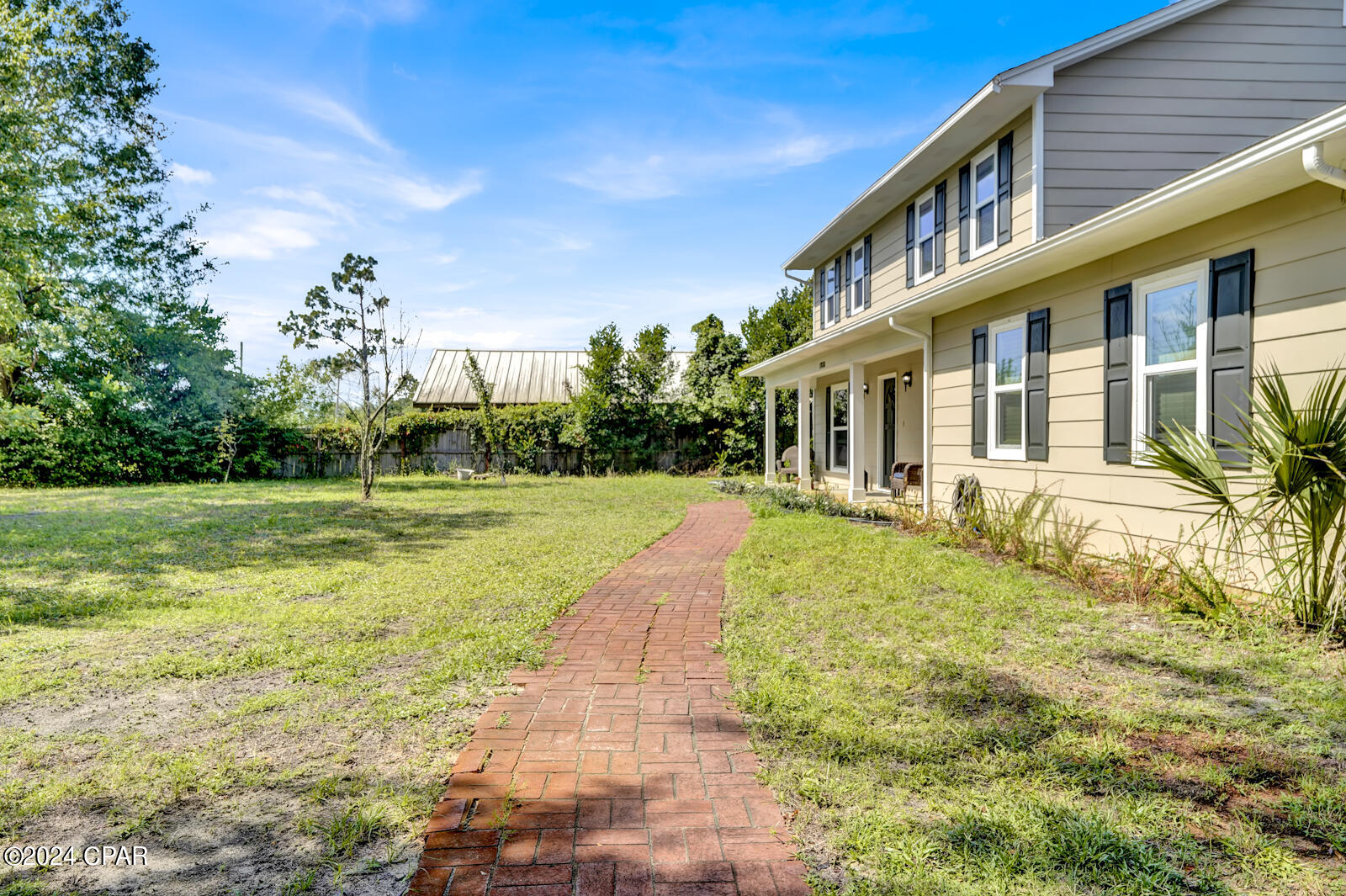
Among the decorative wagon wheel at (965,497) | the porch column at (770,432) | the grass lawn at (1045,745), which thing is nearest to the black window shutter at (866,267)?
the porch column at (770,432)

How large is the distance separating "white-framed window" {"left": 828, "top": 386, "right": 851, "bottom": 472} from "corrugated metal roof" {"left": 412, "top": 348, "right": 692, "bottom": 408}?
1234 centimetres

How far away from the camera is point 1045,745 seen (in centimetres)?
284

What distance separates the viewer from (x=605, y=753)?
281cm

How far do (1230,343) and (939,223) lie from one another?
20.6ft

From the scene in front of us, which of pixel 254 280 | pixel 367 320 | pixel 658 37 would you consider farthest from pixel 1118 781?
pixel 254 280

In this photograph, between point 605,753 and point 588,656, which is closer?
point 605,753

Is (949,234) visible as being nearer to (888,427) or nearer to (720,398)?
(888,427)

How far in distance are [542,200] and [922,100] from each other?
8154 millimetres

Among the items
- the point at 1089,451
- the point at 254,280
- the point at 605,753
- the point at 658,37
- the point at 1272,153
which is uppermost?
the point at 658,37

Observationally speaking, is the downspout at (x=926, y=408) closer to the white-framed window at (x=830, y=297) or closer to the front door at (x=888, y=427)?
the front door at (x=888, y=427)

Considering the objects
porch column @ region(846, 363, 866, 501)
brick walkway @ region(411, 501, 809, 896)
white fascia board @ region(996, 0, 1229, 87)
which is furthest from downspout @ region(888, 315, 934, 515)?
brick walkway @ region(411, 501, 809, 896)

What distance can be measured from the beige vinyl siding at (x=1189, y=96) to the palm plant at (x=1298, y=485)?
15.7 feet

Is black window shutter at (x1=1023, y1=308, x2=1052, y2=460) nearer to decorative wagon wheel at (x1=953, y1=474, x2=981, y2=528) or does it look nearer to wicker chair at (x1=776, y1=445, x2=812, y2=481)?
decorative wagon wheel at (x1=953, y1=474, x2=981, y2=528)

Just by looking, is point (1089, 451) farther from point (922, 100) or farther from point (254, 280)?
point (254, 280)
